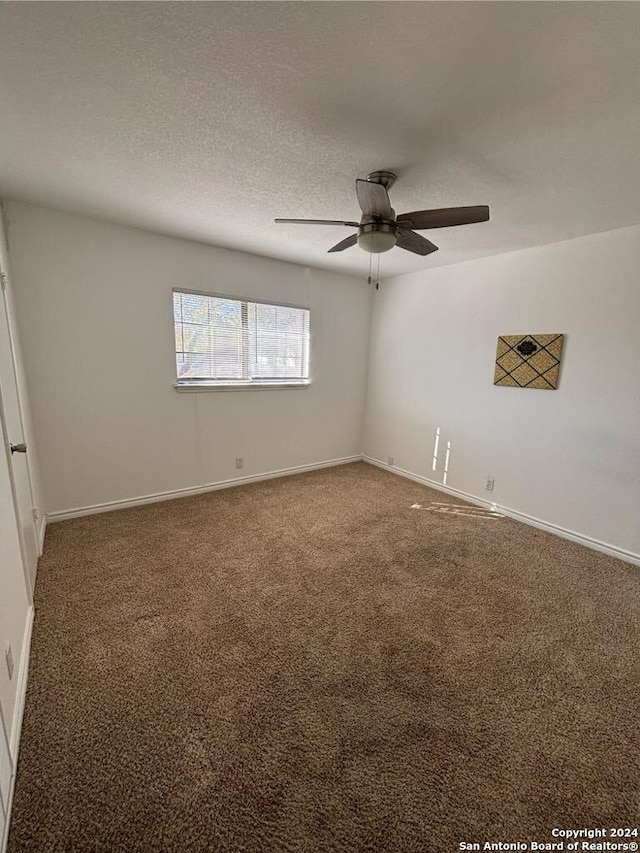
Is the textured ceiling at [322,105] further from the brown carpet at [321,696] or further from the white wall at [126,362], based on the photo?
the brown carpet at [321,696]

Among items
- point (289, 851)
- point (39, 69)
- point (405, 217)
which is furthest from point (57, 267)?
point (289, 851)

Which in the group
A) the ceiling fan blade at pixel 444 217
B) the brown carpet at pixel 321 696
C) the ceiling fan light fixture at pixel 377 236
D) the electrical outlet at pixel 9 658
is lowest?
the brown carpet at pixel 321 696

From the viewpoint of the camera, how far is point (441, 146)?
5.47ft

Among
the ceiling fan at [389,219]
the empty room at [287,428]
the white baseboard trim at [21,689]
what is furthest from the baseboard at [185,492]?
the ceiling fan at [389,219]

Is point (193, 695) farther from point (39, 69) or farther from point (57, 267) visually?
point (57, 267)

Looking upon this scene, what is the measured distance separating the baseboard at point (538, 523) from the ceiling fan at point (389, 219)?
2.51 metres

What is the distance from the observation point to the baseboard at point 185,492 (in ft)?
9.66

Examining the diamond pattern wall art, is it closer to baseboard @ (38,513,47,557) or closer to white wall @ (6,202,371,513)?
white wall @ (6,202,371,513)

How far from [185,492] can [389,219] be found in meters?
2.97

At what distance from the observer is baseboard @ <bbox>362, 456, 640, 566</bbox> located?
267cm

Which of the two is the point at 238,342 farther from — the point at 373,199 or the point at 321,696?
the point at 321,696

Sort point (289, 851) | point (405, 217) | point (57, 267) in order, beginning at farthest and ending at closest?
1. point (57, 267)
2. point (405, 217)
3. point (289, 851)

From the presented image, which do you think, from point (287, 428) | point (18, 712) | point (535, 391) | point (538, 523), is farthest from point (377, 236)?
point (538, 523)

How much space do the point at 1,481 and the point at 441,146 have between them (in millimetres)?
2529
